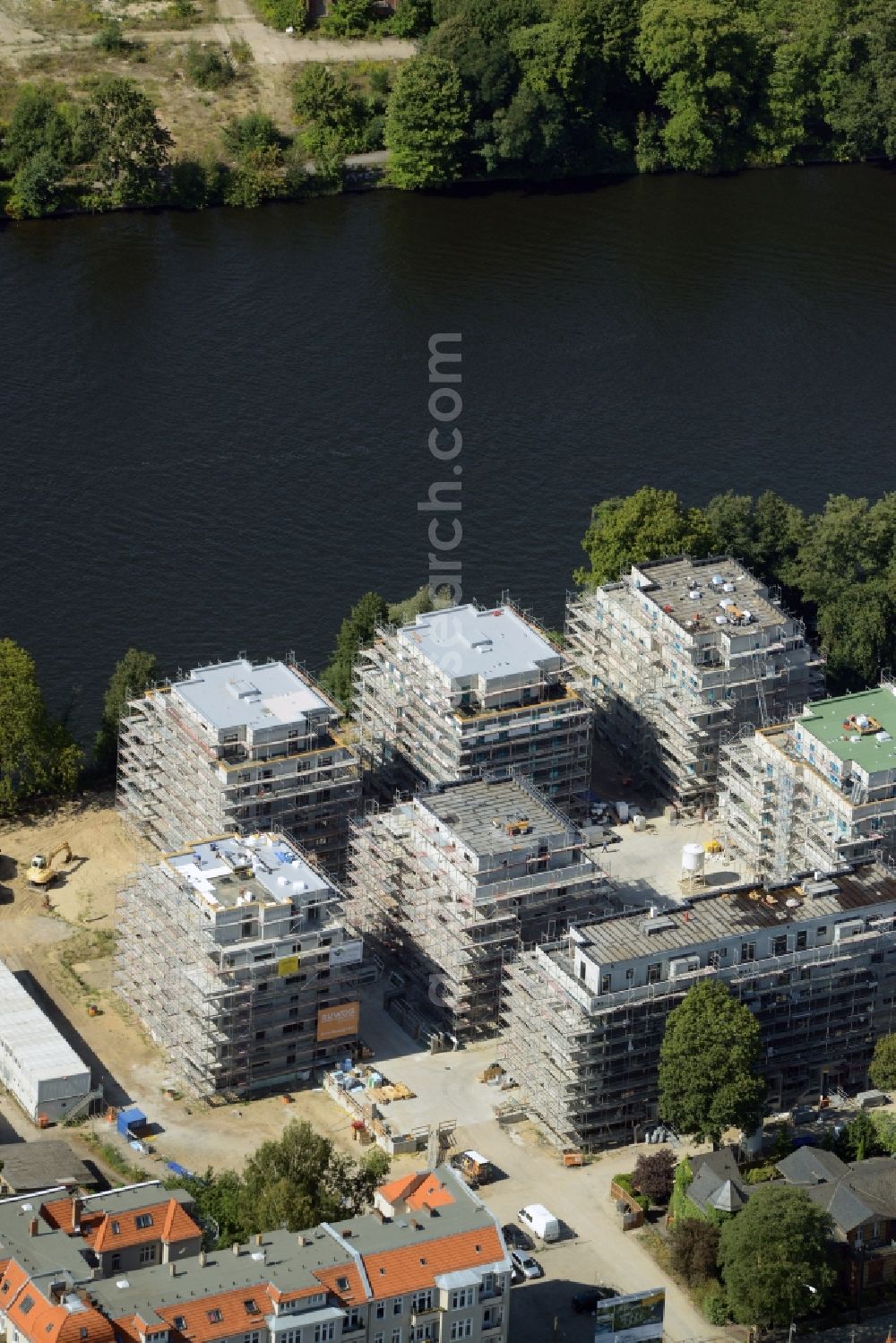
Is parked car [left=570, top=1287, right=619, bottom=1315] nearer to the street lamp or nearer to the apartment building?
the apartment building

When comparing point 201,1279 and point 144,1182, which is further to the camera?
point 144,1182

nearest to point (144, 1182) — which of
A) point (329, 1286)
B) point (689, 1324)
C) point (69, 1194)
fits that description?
point (69, 1194)

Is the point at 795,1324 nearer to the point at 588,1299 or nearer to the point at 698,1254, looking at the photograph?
the point at 698,1254

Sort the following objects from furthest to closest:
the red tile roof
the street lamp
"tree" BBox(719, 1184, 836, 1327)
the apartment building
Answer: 1. the street lamp
2. "tree" BBox(719, 1184, 836, 1327)
3. the red tile roof
4. the apartment building

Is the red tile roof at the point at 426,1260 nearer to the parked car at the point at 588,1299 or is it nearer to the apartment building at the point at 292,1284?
the apartment building at the point at 292,1284

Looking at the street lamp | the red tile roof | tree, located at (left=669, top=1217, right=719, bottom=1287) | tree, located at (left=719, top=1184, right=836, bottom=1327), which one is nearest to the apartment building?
the red tile roof

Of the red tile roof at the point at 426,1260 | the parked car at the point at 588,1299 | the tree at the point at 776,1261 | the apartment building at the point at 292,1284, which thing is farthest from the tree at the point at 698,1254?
the red tile roof at the point at 426,1260

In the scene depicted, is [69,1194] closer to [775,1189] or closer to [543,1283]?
[543,1283]
